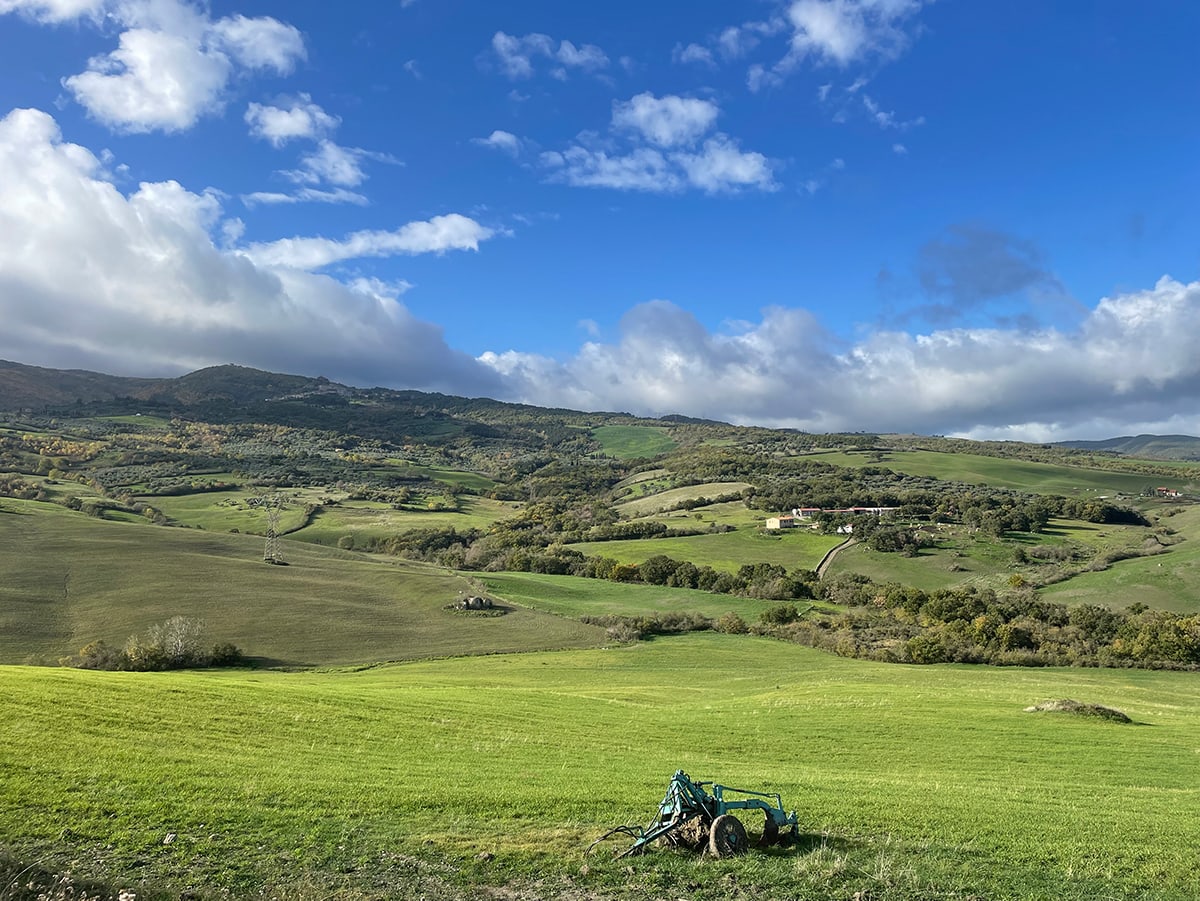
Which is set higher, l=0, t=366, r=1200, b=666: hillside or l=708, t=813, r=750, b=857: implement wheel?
l=708, t=813, r=750, b=857: implement wheel

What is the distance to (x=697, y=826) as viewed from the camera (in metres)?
14.6

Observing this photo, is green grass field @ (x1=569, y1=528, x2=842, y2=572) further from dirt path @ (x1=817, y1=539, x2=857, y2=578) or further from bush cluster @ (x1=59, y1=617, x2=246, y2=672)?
bush cluster @ (x1=59, y1=617, x2=246, y2=672)

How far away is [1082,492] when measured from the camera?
184125 mm

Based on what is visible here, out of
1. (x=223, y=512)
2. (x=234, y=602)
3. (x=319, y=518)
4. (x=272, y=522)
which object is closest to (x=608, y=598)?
(x=234, y=602)

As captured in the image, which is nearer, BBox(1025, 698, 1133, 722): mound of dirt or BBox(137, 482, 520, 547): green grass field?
BBox(1025, 698, 1133, 722): mound of dirt

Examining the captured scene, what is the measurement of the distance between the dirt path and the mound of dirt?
76154 mm

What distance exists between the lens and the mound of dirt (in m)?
36.5

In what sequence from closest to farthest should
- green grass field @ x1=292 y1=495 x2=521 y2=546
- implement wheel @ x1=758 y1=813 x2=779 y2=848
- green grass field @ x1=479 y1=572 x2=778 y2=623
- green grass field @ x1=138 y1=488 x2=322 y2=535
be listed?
implement wheel @ x1=758 y1=813 x2=779 y2=848 < green grass field @ x1=479 y1=572 x2=778 y2=623 < green grass field @ x1=292 y1=495 x2=521 y2=546 < green grass field @ x1=138 y1=488 x2=322 y2=535

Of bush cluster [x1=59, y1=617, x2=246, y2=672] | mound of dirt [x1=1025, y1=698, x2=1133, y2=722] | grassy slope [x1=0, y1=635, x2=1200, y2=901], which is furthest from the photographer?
bush cluster [x1=59, y1=617, x2=246, y2=672]

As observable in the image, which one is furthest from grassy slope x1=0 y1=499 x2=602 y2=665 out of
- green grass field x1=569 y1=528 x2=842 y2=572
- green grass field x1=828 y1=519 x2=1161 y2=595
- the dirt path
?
green grass field x1=828 y1=519 x2=1161 y2=595

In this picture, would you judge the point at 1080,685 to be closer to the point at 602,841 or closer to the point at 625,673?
the point at 625,673

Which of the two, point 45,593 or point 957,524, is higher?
point 957,524

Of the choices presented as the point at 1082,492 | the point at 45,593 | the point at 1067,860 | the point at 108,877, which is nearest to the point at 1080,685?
the point at 1067,860

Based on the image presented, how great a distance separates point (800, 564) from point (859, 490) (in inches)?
2782
